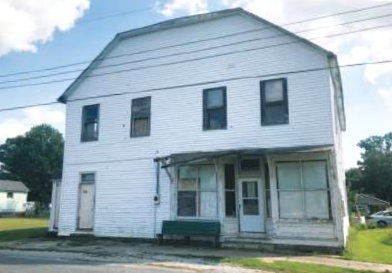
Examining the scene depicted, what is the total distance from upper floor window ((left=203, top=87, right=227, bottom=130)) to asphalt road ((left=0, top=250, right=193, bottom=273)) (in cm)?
705

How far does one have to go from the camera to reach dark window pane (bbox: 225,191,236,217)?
14.8 meters

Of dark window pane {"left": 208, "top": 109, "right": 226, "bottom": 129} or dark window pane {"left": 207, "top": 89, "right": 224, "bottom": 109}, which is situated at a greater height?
dark window pane {"left": 207, "top": 89, "right": 224, "bottom": 109}

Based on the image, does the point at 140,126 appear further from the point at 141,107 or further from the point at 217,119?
the point at 217,119

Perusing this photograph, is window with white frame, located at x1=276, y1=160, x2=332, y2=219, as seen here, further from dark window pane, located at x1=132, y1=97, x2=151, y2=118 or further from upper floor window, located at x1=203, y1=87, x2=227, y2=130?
dark window pane, located at x1=132, y1=97, x2=151, y2=118

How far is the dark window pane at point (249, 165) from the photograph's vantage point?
48.8 ft

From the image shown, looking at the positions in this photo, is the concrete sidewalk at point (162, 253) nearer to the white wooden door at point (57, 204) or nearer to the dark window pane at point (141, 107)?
the white wooden door at point (57, 204)

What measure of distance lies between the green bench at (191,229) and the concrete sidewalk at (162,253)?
0.56 metres

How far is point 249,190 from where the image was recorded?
14.8 meters

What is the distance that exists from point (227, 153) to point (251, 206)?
2548 millimetres

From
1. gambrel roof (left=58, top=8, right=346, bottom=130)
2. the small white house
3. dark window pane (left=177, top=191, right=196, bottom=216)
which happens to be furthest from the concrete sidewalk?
the small white house

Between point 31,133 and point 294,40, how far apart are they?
203 feet

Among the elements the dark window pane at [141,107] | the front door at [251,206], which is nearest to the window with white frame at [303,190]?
the front door at [251,206]

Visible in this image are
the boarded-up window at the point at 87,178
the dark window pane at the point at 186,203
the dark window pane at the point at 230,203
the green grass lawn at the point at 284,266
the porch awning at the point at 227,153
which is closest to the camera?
the green grass lawn at the point at 284,266

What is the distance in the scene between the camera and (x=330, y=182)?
1300 cm
